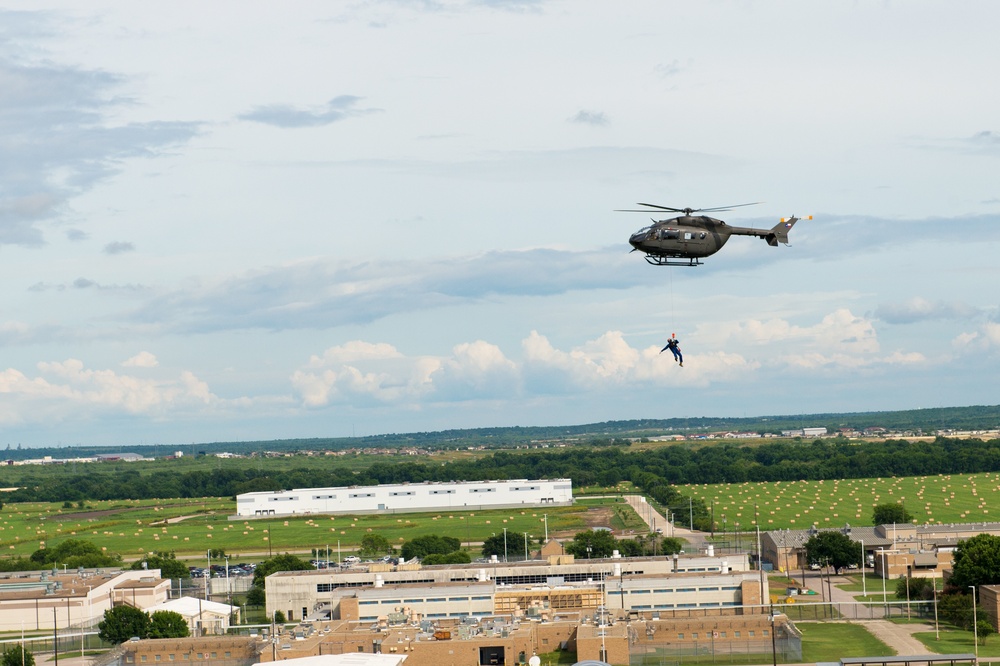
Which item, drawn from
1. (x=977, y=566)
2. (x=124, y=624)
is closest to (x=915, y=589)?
(x=977, y=566)

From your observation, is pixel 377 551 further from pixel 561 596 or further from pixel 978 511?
pixel 978 511

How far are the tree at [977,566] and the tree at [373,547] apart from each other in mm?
49441

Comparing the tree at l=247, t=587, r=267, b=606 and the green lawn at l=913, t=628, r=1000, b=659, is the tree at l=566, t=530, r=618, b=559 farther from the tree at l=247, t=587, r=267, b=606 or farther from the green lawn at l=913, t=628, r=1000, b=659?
the green lawn at l=913, t=628, r=1000, b=659

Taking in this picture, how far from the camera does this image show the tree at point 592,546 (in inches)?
4232

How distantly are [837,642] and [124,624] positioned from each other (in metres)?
39.9

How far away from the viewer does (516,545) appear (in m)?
120

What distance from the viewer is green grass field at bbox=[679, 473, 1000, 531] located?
456 ft

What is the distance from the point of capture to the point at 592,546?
A: 356 ft

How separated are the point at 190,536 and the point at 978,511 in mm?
80620

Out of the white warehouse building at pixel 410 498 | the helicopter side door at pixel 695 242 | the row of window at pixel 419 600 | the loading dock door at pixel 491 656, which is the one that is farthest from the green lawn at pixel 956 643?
the white warehouse building at pixel 410 498

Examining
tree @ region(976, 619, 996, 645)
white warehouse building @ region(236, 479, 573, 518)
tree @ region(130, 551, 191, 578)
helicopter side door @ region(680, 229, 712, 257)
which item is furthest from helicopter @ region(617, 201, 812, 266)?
white warehouse building @ region(236, 479, 573, 518)

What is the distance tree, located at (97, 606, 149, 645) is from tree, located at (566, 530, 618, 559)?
36.4 meters

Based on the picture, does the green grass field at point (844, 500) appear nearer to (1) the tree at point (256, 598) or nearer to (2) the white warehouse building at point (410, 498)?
(2) the white warehouse building at point (410, 498)

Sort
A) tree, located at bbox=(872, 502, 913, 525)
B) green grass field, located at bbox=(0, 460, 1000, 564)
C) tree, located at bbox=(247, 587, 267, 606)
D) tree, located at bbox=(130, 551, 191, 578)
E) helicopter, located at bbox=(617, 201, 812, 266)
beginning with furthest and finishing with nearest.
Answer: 1. green grass field, located at bbox=(0, 460, 1000, 564)
2. tree, located at bbox=(872, 502, 913, 525)
3. tree, located at bbox=(130, 551, 191, 578)
4. tree, located at bbox=(247, 587, 267, 606)
5. helicopter, located at bbox=(617, 201, 812, 266)
